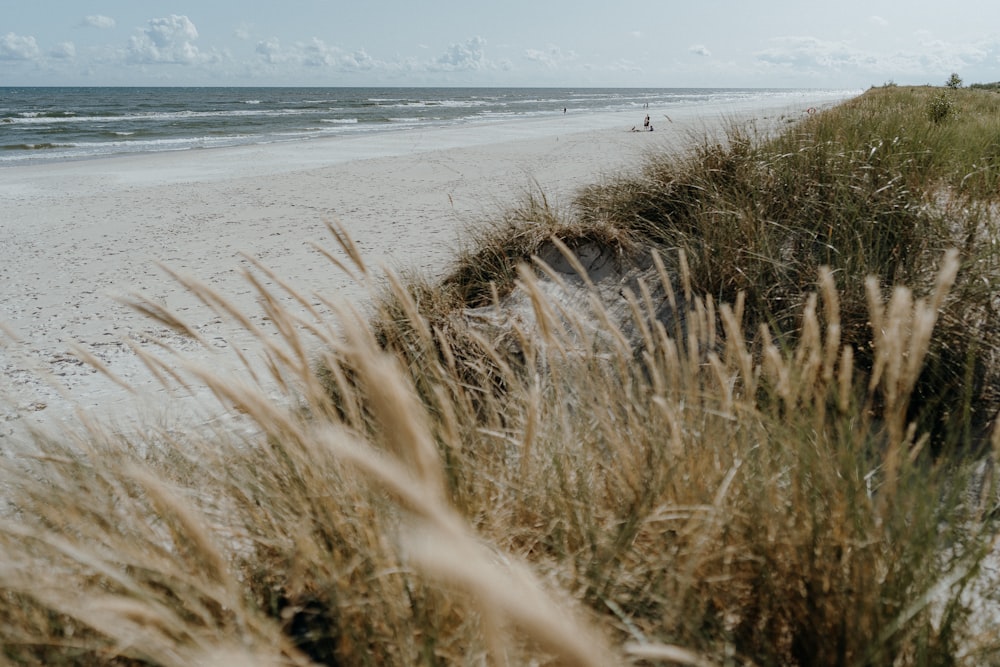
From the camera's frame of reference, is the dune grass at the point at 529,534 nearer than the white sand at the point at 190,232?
Yes

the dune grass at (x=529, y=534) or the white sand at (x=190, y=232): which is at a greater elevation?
the dune grass at (x=529, y=534)

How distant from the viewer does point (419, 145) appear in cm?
Result: 1961

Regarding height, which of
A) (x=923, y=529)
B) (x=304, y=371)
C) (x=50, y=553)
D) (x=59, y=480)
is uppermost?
(x=304, y=371)

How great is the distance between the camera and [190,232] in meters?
8.31

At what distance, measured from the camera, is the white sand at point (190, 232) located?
4.00 m

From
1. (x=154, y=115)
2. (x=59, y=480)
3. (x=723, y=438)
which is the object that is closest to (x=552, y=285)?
(x=723, y=438)

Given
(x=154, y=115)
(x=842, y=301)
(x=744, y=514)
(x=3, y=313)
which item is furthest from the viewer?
(x=154, y=115)

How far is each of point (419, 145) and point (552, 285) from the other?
16338 mm

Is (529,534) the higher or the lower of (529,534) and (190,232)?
the higher

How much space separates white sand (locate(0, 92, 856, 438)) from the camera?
400 cm

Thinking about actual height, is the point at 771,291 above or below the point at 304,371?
below

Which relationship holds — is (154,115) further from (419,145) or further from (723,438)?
(723,438)

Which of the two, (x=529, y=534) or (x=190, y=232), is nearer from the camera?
(x=529, y=534)

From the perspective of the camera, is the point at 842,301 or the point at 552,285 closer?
the point at 842,301
